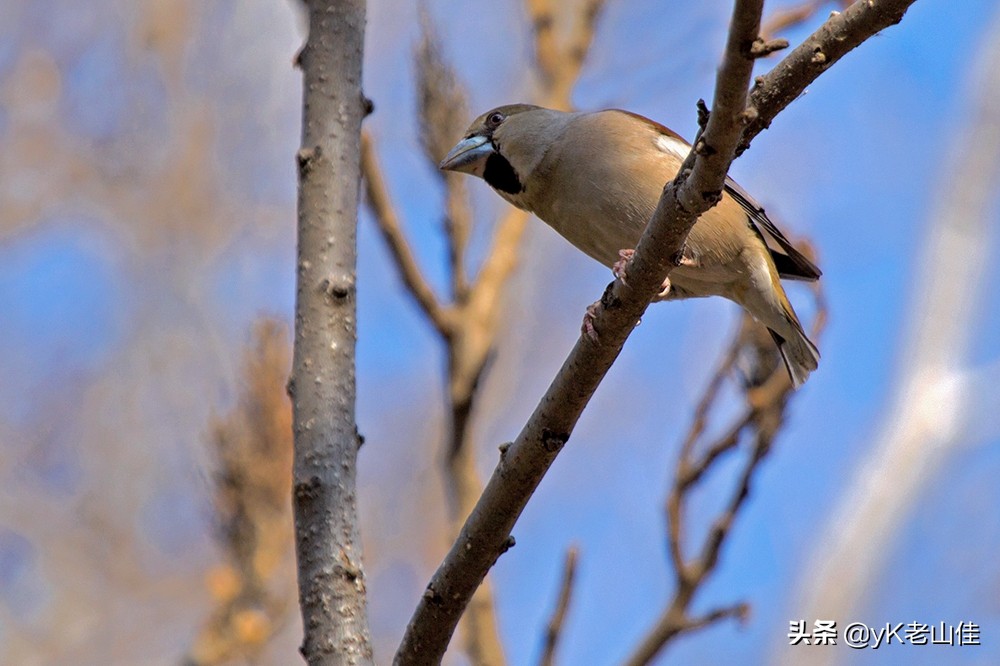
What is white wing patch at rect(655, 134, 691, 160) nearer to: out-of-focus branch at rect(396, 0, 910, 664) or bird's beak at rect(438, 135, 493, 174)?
bird's beak at rect(438, 135, 493, 174)

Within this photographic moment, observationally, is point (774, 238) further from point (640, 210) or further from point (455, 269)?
point (455, 269)

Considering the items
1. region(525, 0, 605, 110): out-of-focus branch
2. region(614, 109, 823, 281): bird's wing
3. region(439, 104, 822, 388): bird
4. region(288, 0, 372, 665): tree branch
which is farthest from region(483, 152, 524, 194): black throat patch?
region(288, 0, 372, 665): tree branch

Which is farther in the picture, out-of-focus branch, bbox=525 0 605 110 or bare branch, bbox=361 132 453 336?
out-of-focus branch, bbox=525 0 605 110

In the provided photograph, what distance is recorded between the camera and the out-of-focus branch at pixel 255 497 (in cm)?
459

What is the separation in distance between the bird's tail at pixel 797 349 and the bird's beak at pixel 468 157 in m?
1.57

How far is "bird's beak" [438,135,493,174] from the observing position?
5.36 meters

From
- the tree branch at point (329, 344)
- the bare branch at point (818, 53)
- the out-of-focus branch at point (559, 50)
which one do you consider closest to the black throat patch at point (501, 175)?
the out-of-focus branch at point (559, 50)

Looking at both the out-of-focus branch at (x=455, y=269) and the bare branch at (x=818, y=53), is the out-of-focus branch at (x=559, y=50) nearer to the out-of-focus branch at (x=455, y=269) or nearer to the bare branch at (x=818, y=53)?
the out-of-focus branch at (x=455, y=269)

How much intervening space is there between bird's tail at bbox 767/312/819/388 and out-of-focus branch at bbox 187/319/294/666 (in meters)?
2.06

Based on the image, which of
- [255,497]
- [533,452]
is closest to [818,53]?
[533,452]

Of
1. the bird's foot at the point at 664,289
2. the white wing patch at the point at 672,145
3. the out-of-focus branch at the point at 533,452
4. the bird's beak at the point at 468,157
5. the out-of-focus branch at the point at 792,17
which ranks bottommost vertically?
the out-of-focus branch at the point at 533,452

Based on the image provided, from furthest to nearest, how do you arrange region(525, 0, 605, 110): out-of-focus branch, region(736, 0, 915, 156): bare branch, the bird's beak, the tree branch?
1. region(525, 0, 605, 110): out-of-focus branch
2. the bird's beak
3. the tree branch
4. region(736, 0, 915, 156): bare branch

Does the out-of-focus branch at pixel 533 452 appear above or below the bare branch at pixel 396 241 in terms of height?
below

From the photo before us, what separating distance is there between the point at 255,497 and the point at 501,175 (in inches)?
70.2
